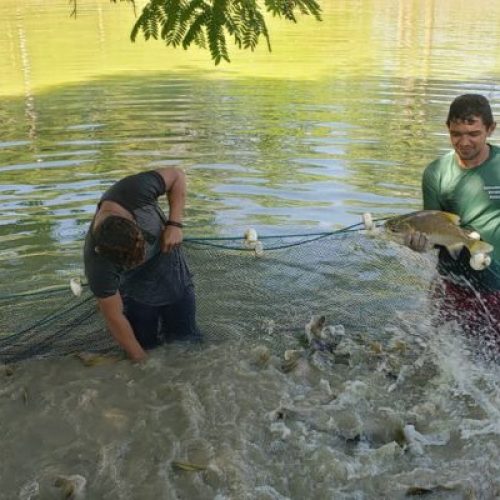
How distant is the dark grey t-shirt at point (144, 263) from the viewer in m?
4.19

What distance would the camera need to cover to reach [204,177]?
381 inches

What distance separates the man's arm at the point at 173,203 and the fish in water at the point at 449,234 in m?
1.59

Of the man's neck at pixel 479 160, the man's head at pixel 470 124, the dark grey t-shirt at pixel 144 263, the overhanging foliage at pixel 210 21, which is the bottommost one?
the dark grey t-shirt at pixel 144 263

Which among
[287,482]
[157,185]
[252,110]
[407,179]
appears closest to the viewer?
[287,482]

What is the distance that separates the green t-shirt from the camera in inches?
165

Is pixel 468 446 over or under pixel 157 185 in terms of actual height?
under

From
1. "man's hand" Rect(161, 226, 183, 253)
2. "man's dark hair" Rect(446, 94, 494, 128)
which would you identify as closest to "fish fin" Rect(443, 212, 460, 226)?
"man's dark hair" Rect(446, 94, 494, 128)

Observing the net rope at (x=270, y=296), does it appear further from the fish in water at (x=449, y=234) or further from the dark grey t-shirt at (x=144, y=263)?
the fish in water at (x=449, y=234)

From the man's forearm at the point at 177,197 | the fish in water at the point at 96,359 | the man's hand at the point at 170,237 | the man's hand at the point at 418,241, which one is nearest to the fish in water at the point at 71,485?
the fish in water at the point at 96,359

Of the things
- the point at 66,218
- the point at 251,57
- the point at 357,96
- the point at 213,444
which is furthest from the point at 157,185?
the point at 251,57

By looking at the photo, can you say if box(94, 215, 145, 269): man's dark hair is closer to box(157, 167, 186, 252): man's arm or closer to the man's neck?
box(157, 167, 186, 252): man's arm

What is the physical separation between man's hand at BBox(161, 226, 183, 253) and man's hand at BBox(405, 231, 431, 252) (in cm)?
157

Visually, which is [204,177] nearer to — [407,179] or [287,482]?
[407,179]

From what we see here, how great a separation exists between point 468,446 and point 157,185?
262 centimetres
